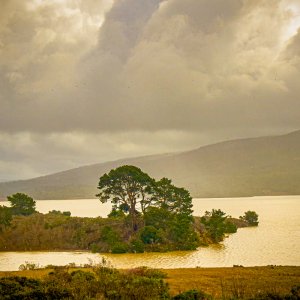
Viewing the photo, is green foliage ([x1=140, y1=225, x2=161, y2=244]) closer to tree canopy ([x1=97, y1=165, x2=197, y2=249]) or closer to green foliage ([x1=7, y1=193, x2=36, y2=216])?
tree canopy ([x1=97, y1=165, x2=197, y2=249])

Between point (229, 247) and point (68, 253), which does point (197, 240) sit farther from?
point (68, 253)

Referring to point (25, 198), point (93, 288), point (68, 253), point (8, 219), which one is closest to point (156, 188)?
point (68, 253)

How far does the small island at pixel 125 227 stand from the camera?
5747cm

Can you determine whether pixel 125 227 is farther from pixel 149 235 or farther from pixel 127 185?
pixel 127 185

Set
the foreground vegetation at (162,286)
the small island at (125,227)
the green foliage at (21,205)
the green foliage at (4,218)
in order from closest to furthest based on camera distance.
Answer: the foreground vegetation at (162,286)
the small island at (125,227)
the green foliage at (4,218)
the green foliage at (21,205)

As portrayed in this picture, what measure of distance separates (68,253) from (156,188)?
1831 centimetres

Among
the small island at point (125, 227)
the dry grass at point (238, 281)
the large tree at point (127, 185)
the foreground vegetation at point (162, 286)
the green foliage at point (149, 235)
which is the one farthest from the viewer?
the large tree at point (127, 185)

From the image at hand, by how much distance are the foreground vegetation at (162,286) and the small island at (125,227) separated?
27.8 meters

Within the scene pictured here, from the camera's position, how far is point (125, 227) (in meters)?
62.4

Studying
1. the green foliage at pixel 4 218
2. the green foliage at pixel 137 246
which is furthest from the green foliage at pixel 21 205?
the green foliage at pixel 137 246

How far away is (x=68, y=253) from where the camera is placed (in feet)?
181

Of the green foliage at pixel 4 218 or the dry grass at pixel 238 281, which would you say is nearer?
the dry grass at pixel 238 281

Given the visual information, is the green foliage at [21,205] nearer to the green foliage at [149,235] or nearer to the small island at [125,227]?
the small island at [125,227]

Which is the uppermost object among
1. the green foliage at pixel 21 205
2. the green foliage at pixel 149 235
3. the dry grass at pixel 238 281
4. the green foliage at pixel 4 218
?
the green foliage at pixel 21 205
